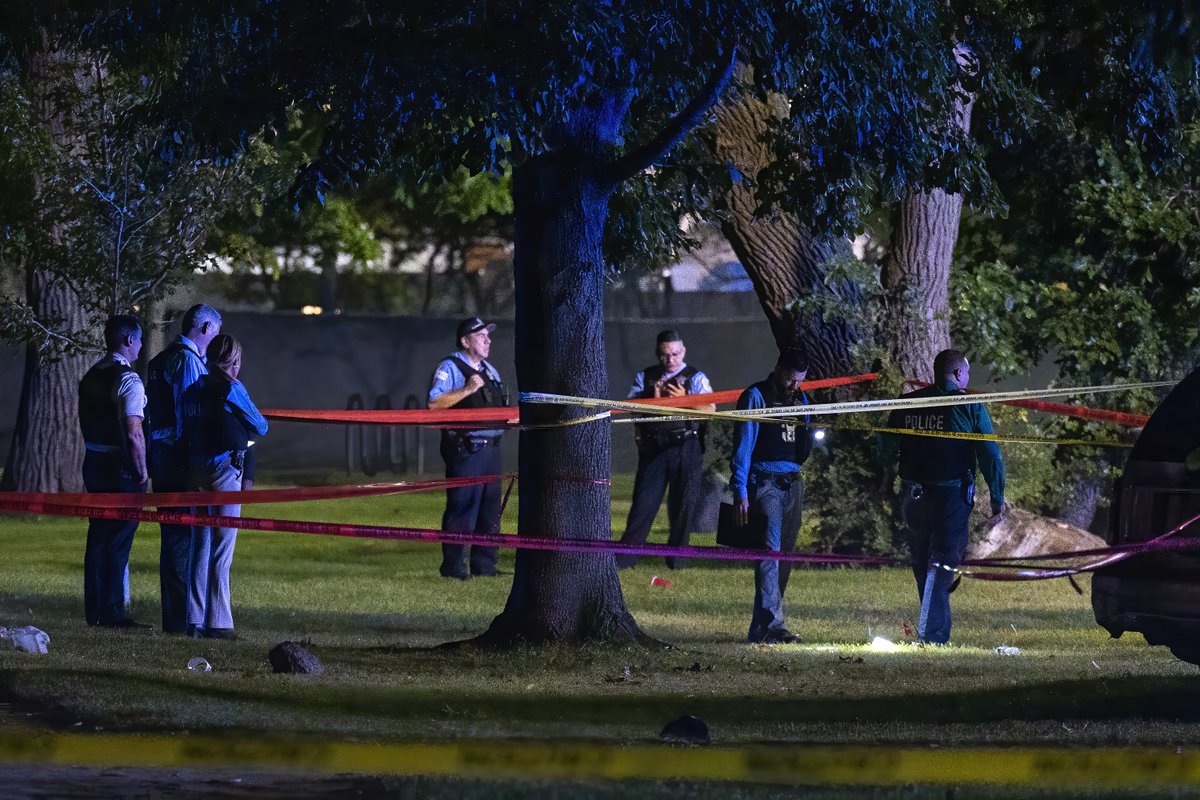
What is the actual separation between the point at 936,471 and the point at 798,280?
20.2ft

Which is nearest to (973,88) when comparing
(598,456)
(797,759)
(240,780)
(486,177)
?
(598,456)

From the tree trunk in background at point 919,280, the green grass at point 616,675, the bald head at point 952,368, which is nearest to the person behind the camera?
the green grass at point 616,675

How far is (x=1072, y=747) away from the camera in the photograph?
7.78 meters

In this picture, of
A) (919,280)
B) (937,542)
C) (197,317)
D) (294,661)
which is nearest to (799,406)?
(937,542)

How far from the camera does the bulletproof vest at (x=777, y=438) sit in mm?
11914

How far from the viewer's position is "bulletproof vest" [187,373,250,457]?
35.9 feet

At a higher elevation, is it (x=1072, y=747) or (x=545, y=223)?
(x=545, y=223)

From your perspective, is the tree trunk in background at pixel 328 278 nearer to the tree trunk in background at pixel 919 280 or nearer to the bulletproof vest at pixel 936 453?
the tree trunk in background at pixel 919 280

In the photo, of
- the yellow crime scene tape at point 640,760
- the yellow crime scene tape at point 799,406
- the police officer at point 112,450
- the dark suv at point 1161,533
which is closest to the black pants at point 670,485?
the yellow crime scene tape at point 799,406

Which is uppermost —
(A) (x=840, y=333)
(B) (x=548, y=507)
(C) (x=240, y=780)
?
(A) (x=840, y=333)

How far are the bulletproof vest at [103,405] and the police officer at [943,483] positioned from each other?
4364 mm

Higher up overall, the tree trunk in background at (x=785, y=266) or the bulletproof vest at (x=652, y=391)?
the tree trunk in background at (x=785, y=266)

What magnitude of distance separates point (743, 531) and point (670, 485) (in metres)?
4.63

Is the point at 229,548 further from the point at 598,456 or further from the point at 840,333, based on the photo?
the point at 840,333
